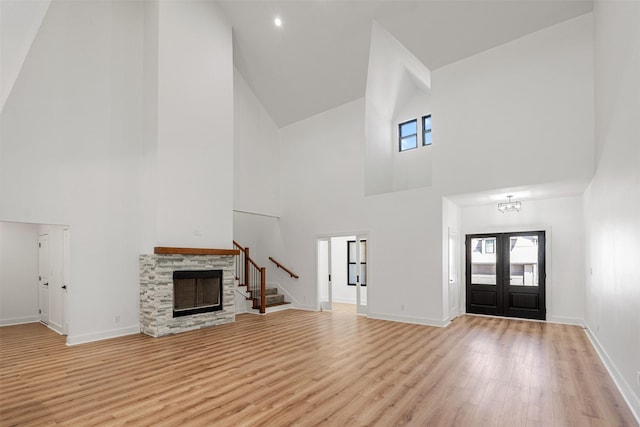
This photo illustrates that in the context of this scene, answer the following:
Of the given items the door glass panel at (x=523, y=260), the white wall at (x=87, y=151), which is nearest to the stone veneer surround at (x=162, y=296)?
the white wall at (x=87, y=151)

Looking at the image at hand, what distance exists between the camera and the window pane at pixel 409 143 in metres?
9.40

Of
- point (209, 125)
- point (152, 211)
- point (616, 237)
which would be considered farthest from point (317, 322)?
point (616, 237)

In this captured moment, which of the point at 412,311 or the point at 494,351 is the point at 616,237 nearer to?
the point at 494,351

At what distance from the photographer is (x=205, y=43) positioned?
7.50 m

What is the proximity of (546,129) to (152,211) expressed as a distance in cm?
721

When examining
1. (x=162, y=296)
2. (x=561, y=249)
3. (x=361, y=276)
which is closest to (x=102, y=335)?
(x=162, y=296)

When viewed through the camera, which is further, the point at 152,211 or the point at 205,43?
the point at 205,43

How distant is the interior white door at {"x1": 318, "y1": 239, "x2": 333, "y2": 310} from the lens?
30.3ft

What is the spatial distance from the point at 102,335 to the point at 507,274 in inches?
334

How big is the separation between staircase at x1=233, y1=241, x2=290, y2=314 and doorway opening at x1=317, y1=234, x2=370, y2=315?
53.1 inches

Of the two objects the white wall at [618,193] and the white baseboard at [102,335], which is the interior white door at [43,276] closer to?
the white baseboard at [102,335]

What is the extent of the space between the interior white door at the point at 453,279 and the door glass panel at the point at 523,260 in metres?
1.18

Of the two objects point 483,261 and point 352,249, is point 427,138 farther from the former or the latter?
point 352,249

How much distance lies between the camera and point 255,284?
965cm
